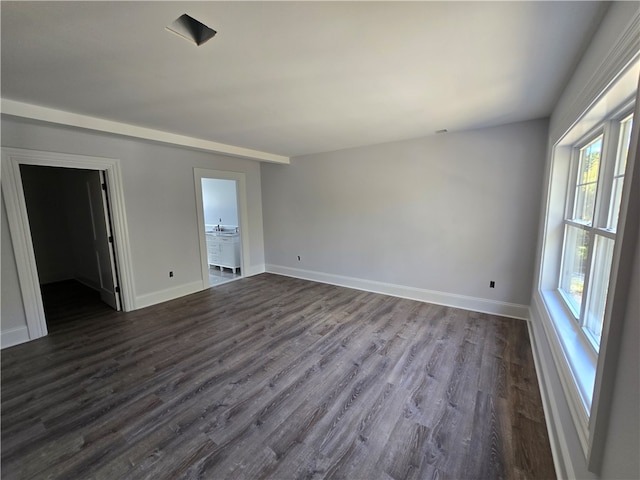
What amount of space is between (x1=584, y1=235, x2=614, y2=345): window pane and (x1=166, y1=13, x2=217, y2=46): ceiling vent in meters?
2.67

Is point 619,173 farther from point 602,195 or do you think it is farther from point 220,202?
point 220,202

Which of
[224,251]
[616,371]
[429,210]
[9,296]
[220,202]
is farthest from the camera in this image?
[220,202]

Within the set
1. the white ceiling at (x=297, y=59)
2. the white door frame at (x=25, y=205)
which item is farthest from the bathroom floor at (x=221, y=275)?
the white ceiling at (x=297, y=59)


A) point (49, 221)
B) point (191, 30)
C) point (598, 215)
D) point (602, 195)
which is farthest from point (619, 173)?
point (49, 221)

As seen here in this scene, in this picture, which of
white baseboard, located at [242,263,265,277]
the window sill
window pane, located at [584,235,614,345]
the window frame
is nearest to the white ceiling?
the window frame

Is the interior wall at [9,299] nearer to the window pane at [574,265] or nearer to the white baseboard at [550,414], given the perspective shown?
the white baseboard at [550,414]

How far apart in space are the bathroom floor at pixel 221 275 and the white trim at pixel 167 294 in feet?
1.64

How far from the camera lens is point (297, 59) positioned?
69.1 inches

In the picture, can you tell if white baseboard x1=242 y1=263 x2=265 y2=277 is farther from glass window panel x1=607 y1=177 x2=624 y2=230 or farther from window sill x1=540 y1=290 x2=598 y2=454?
glass window panel x1=607 y1=177 x2=624 y2=230

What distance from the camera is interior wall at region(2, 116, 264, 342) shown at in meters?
3.28

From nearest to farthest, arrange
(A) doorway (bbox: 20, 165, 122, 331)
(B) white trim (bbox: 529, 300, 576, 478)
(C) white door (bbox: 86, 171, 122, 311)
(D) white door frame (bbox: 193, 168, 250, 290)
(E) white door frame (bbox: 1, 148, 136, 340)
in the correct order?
(B) white trim (bbox: 529, 300, 576, 478) → (E) white door frame (bbox: 1, 148, 136, 340) → (C) white door (bbox: 86, 171, 122, 311) → (A) doorway (bbox: 20, 165, 122, 331) → (D) white door frame (bbox: 193, 168, 250, 290)

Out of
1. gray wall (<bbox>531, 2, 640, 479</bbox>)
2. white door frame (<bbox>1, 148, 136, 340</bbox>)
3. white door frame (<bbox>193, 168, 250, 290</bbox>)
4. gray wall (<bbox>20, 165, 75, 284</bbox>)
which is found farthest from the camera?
gray wall (<bbox>20, 165, 75, 284</bbox>)

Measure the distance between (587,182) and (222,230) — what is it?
6.63 m

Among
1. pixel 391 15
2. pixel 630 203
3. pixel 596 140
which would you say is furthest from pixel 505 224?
pixel 391 15
